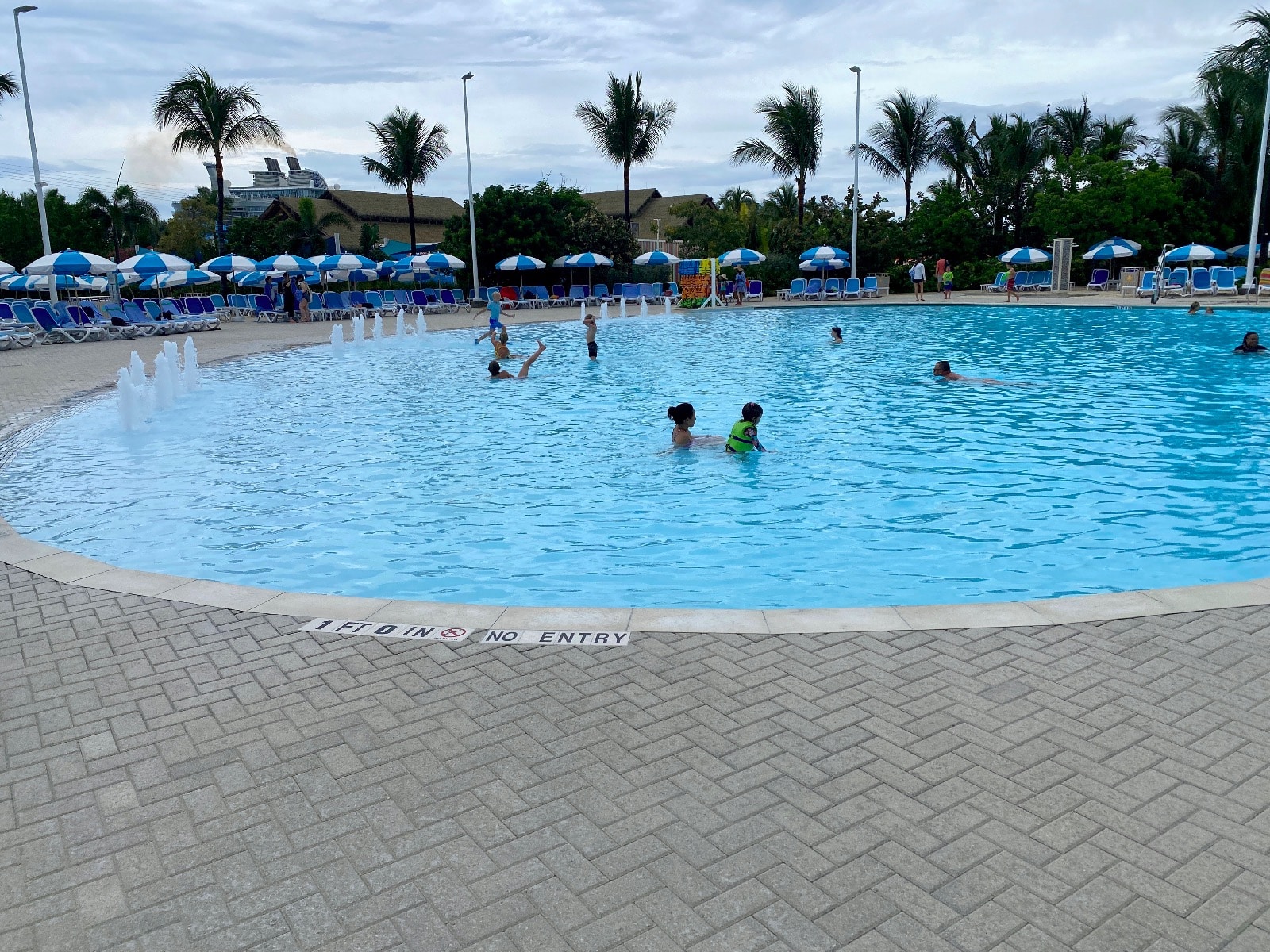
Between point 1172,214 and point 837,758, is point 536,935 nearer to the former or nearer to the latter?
point 837,758

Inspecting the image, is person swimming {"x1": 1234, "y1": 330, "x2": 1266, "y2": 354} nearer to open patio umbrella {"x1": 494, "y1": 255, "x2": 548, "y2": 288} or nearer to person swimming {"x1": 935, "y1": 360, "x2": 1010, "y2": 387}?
person swimming {"x1": 935, "y1": 360, "x2": 1010, "y2": 387}

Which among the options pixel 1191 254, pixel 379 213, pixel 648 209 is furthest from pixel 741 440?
pixel 648 209

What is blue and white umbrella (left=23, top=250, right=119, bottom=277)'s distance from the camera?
85.0 feet

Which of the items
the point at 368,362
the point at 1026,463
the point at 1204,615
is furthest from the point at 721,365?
the point at 1204,615

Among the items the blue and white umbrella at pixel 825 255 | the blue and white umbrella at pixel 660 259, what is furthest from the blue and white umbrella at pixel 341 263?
the blue and white umbrella at pixel 825 255

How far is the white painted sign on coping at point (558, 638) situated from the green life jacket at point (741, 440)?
232 inches

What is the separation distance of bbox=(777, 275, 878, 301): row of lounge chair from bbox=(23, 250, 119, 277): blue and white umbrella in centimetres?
2560

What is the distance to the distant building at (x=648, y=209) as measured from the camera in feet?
222

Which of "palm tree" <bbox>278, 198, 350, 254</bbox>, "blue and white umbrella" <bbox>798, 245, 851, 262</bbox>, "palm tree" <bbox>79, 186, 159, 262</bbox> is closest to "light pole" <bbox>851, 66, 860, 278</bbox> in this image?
"blue and white umbrella" <bbox>798, 245, 851, 262</bbox>

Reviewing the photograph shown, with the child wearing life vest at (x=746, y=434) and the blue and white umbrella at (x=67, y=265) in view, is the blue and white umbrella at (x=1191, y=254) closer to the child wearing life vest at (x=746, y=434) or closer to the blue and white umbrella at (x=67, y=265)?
the child wearing life vest at (x=746, y=434)

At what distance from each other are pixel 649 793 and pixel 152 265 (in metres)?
30.1

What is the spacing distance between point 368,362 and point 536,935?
1950 cm

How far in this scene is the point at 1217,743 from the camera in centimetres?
353

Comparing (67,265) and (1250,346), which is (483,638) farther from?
(67,265)
